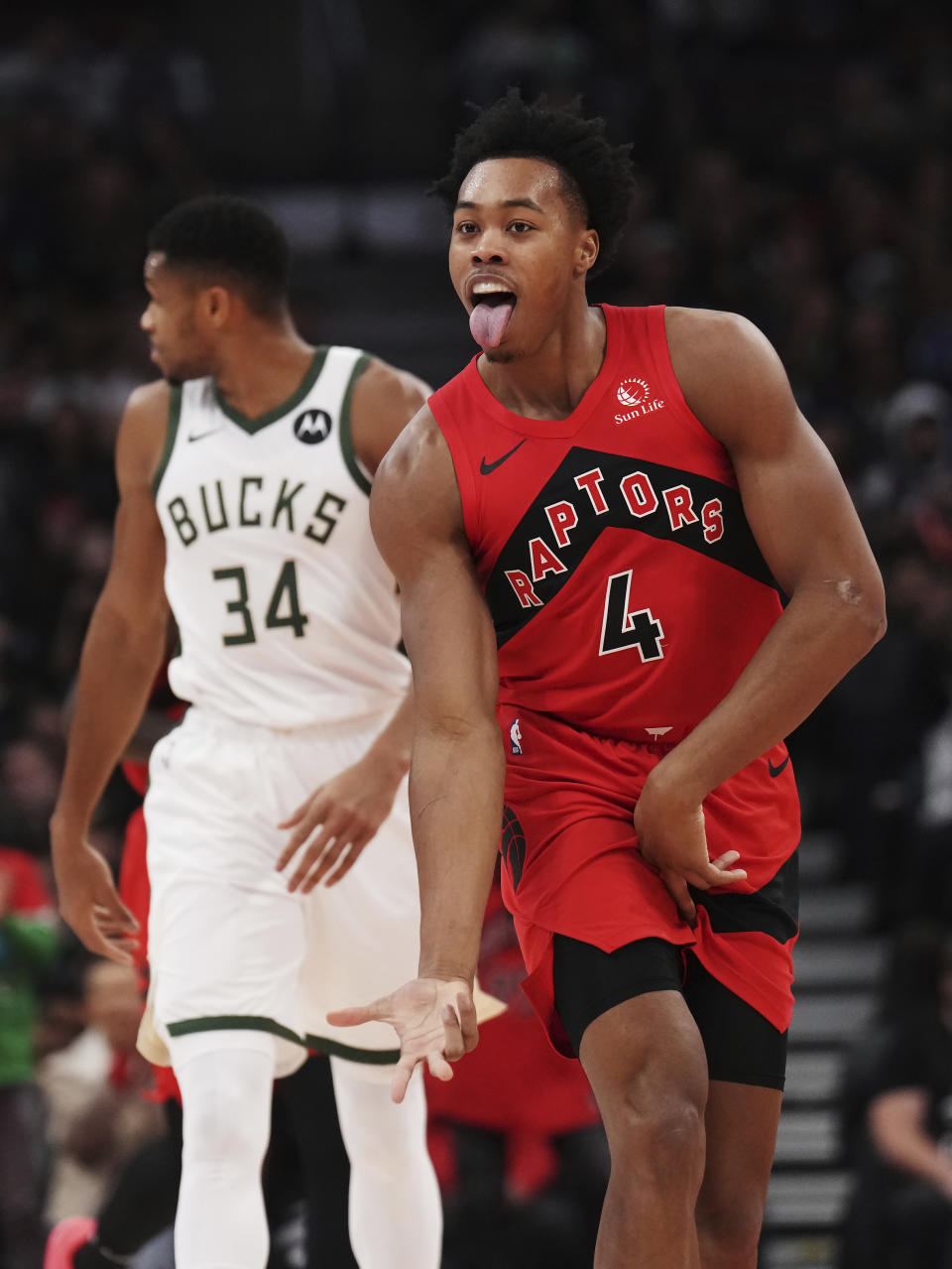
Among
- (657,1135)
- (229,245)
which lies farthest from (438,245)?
(657,1135)

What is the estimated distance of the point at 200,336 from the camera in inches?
177

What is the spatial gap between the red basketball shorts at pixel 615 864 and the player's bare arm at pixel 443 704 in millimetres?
172

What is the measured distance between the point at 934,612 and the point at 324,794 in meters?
5.50

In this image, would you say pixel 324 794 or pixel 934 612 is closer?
pixel 324 794

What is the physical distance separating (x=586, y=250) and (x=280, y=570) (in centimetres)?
108

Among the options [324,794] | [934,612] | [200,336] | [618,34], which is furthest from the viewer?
[618,34]

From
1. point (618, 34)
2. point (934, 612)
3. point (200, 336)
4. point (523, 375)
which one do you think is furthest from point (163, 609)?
point (618, 34)

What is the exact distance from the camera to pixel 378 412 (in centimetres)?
442

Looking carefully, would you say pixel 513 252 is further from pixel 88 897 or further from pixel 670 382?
pixel 88 897

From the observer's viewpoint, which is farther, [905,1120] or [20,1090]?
[20,1090]

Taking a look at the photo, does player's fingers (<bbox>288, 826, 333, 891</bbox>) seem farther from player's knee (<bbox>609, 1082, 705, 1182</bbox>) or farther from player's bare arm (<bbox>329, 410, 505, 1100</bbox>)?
player's knee (<bbox>609, 1082, 705, 1182</bbox>)

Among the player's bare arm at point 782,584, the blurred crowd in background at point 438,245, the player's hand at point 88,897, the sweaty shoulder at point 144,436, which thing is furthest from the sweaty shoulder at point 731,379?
the blurred crowd in background at point 438,245

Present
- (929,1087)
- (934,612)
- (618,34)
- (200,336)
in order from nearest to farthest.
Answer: (200,336)
(929,1087)
(934,612)
(618,34)

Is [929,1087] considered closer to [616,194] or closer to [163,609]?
[163,609]
